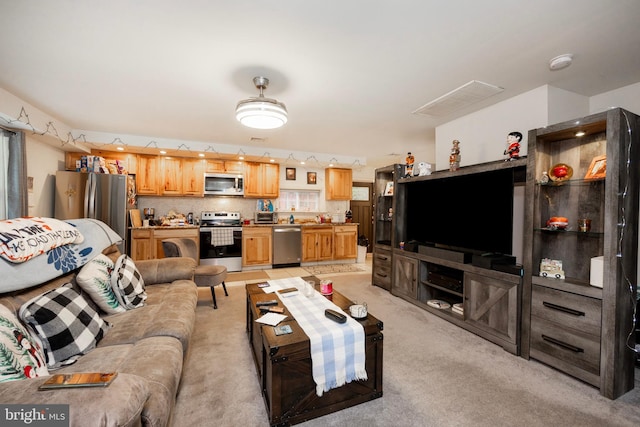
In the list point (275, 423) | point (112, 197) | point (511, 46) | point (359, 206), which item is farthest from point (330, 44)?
point (359, 206)

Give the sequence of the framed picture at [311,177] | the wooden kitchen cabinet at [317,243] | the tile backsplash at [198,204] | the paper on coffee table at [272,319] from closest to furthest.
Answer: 1. the paper on coffee table at [272,319]
2. the tile backsplash at [198,204]
3. the wooden kitchen cabinet at [317,243]
4. the framed picture at [311,177]

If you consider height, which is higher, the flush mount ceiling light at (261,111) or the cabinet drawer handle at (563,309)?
the flush mount ceiling light at (261,111)

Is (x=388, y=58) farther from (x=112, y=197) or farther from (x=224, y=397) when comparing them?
(x=112, y=197)

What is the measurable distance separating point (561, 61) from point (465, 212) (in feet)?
4.87

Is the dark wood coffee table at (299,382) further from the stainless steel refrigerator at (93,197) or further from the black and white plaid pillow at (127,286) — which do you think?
the stainless steel refrigerator at (93,197)

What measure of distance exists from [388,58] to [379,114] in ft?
4.05

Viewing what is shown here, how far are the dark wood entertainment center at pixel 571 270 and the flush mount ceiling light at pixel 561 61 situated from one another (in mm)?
528

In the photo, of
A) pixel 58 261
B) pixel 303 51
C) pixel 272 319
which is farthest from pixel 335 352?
pixel 303 51

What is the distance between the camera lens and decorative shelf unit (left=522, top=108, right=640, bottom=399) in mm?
1775

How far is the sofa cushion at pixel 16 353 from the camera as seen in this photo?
1027 mm

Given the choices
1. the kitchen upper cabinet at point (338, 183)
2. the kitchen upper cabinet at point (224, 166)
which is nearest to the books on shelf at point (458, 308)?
the kitchen upper cabinet at point (338, 183)

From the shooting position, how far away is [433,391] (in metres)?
1.79

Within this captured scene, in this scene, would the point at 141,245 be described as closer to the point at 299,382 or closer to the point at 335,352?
the point at 299,382

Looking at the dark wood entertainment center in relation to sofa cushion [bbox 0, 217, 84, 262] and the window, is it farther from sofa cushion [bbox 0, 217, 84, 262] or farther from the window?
the window
